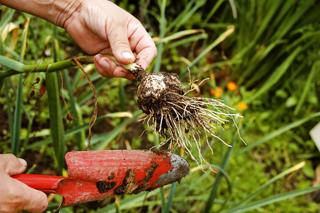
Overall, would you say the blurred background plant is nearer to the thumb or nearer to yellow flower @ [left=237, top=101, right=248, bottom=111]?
yellow flower @ [left=237, top=101, right=248, bottom=111]

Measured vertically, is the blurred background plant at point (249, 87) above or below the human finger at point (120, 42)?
below

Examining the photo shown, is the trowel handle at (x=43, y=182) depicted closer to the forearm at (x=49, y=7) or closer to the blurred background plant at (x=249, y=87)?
the forearm at (x=49, y=7)

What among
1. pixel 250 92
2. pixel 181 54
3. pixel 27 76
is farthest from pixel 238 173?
pixel 27 76

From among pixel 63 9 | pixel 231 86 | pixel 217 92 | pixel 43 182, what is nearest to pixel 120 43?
pixel 63 9

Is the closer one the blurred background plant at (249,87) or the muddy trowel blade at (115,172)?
the muddy trowel blade at (115,172)

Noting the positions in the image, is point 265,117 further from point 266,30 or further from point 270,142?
point 266,30

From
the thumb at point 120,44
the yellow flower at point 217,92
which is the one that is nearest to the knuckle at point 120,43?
the thumb at point 120,44

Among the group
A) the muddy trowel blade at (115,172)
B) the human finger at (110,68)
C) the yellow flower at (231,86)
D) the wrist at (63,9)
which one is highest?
the wrist at (63,9)

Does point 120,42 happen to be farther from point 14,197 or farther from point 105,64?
point 14,197
